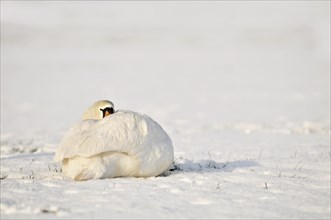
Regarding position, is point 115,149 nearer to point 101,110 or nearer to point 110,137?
point 110,137

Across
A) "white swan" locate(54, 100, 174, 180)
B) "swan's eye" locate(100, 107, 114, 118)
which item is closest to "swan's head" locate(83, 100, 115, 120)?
"swan's eye" locate(100, 107, 114, 118)

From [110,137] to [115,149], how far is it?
0.42 ft

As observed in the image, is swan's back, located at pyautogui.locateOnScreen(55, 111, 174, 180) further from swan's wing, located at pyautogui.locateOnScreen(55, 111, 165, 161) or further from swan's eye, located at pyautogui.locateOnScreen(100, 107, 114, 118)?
swan's eye, located at pyautogui.locateOnScreen(100, 107, 114, 118)

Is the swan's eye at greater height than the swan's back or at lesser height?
greater

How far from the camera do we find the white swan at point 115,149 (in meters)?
5.76

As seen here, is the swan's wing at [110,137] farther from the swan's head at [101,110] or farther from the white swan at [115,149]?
the swan's head at [101,110]

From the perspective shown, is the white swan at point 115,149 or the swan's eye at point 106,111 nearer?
the white swan at point 115,149

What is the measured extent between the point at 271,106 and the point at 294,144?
7550 millimetres

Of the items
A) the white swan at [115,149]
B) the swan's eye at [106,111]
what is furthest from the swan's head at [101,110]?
the white swan at [115,149]

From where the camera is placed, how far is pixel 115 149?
19.0 feet

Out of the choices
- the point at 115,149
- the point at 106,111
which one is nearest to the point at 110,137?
the point at 115,149

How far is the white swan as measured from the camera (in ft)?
18.9

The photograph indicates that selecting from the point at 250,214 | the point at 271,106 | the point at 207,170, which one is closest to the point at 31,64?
the point at 271,106

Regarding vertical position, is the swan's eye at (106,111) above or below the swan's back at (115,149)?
above
